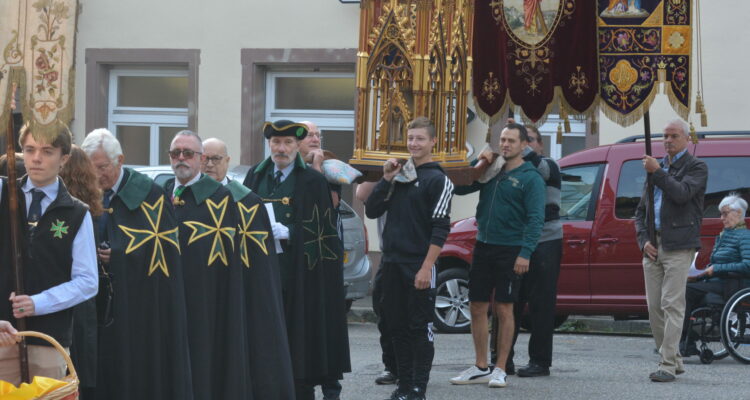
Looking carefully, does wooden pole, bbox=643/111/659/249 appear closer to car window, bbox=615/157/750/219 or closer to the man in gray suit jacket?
the man in gray suit jacket

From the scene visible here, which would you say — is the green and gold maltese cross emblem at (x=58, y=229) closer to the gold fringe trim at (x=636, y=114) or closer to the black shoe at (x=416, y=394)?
the black shoe at (x=416, y=394)

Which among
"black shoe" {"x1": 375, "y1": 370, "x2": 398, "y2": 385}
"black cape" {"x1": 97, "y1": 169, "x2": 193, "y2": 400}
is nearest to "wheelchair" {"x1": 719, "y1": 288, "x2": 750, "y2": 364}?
"black shoe" {"x1": 375, "y1": 370, "x2": 398, "y2": 385}

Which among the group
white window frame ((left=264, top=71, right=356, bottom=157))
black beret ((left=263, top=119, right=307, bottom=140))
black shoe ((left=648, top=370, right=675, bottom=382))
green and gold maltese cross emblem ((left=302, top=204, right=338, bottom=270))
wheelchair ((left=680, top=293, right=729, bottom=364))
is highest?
white window frame ((left=264, top=71, right=356, bottom=157))

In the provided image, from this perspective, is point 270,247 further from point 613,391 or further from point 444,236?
point 613,391

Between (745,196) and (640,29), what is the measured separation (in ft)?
10.8

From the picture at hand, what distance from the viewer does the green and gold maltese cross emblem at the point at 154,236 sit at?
6.88 metres

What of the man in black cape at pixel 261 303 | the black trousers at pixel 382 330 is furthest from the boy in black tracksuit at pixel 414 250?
the man in black cape at pixel 261 303

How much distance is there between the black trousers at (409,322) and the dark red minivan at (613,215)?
473 cm

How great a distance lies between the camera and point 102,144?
23.1ft

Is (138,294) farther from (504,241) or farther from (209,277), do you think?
(504,241)

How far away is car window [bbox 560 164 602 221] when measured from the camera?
13.7 meters

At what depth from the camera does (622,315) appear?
13906 mm

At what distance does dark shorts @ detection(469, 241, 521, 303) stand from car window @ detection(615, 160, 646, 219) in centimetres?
374

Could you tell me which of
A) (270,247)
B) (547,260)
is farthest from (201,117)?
(270,247)
